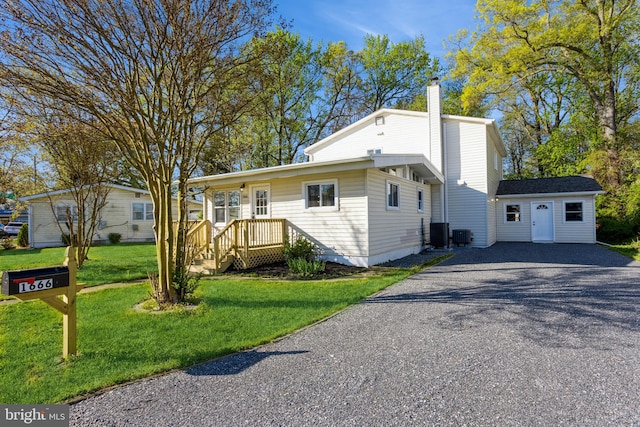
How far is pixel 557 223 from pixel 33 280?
1903 centimetres

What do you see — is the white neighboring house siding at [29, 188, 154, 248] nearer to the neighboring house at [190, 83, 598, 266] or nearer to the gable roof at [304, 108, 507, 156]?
the neighboring house at [190, 83, 598, 266]

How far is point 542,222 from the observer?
54.3 feet

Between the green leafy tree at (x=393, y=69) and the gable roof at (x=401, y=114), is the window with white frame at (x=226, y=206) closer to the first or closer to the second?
the gable roof at (x=401, y=114)

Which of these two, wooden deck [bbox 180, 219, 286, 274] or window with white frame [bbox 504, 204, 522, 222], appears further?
window with white frame [bbox 504, 204, 522, 222]

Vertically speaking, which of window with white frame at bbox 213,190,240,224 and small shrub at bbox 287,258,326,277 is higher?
window with white frame at bbox 213,190,240,224

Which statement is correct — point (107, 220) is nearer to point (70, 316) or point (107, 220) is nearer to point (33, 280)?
point (70, 316)

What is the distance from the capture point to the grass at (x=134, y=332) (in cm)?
319

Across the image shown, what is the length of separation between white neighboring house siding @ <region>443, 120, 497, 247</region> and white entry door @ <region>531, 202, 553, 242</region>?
117 inches

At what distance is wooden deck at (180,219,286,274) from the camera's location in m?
9.43

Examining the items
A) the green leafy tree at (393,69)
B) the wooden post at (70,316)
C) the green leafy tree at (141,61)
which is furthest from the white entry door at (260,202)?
the green leafy tree at (393,69)

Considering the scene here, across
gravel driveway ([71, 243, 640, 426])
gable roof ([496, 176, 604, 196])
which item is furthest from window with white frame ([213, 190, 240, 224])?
gable roof ([496, 176, 604, 196])

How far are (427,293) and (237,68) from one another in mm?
5468

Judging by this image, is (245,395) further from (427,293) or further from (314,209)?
(314,209)

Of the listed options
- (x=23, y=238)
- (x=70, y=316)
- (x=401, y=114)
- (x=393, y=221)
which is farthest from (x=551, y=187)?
(x=23, y=238)
